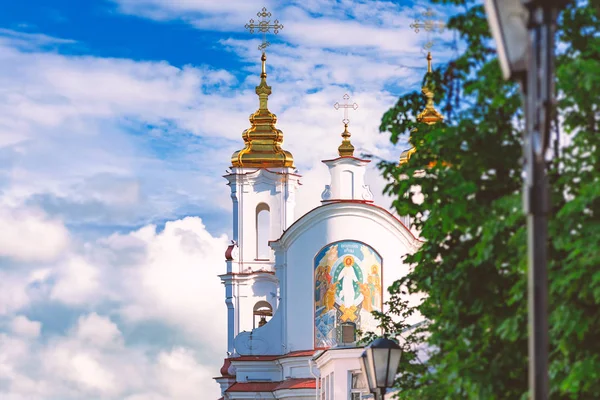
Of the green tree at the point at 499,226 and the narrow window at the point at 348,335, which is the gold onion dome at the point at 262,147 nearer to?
the narrow window at the point at 348,335

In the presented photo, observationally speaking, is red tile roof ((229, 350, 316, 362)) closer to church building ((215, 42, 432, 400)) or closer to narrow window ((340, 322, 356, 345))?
church building ((215, 42, 432, 400))

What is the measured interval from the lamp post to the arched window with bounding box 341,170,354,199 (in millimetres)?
54302

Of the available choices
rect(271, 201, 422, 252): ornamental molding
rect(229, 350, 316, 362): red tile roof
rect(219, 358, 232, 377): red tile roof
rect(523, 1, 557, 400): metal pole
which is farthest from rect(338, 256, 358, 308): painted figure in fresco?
rect(523, 1, 557, 400): metal pole

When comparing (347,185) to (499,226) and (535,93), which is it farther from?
(535,93)

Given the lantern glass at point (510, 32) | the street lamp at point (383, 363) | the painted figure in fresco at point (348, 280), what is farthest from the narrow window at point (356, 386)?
the lantern glass at point (510, 32)

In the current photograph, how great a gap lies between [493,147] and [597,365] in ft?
9.87

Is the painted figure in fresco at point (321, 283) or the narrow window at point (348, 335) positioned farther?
the painted figure in fresco at point (321, 283)

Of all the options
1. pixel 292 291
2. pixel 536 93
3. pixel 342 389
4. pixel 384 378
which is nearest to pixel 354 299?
pixel 292 291

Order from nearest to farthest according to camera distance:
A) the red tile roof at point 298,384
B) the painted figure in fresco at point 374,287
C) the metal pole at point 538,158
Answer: the metal pole at point 538,158 → the red tile roof at point 298,384 → the painted figure in fresco at point 374,287

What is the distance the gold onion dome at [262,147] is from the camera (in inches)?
2675

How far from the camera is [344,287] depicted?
6125 centimetres

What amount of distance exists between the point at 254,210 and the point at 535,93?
2365 inches

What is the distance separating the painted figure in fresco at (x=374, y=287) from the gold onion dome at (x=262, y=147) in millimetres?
8773

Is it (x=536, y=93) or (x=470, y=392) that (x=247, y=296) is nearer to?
(x=470, y=392)
